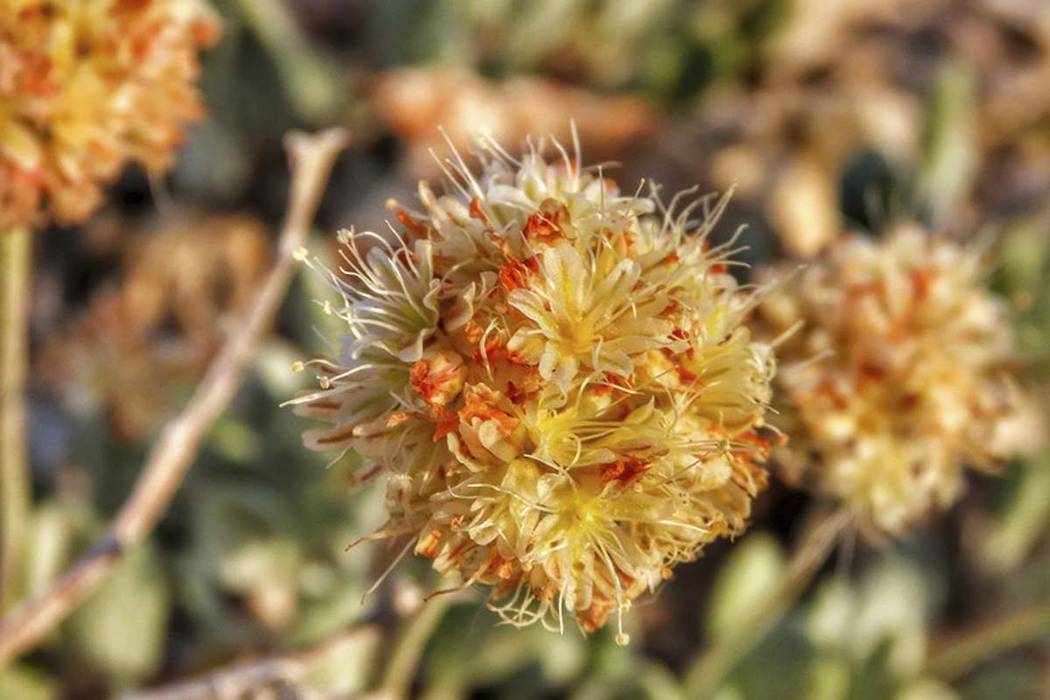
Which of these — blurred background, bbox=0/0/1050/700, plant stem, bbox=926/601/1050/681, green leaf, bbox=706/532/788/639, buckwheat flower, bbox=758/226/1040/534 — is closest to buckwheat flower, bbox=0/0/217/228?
blurred background, bbox=0/0/1050/700

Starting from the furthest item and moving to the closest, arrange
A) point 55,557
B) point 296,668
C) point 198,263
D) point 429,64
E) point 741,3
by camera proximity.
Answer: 1. point 741,3
2. point 429,64
3. point 198,263
4. point 55,557
5. point 296,668

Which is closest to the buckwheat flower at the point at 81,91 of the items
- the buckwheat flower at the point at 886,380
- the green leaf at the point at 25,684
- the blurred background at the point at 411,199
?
the blurred background at the point at 411,199

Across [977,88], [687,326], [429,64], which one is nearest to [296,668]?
[687,326]

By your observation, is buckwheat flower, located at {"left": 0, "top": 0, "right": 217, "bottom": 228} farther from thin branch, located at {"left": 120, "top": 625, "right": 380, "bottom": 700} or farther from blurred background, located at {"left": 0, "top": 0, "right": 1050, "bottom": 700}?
thin branch, located at {"left": 120, "top": 625, "right": 380, "bottom": 700}

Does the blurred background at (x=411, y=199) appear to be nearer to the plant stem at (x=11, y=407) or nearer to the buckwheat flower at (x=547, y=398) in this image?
the plant stem at (x=11, y=407)

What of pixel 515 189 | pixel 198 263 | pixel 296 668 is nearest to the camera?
pixel 515 189

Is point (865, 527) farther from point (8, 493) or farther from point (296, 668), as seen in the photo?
point (8, 493)
